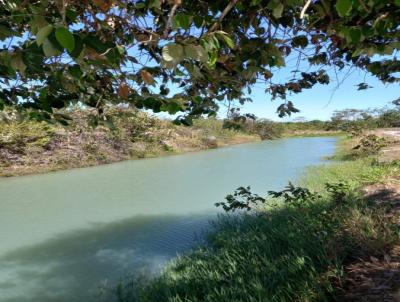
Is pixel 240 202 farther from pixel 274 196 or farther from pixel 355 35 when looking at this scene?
pixel 355 35

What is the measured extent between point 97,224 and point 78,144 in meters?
12.1

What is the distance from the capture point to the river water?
5.33 metres

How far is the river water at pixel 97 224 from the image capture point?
533 centimetres

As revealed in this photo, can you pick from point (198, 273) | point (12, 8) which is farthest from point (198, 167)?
point (12, 8)

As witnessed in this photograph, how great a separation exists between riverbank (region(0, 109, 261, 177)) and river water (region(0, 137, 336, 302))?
2133 mm

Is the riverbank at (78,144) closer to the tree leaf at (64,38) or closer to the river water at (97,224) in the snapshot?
the river water at (97,224)

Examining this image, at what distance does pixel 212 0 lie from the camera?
1.96 meters

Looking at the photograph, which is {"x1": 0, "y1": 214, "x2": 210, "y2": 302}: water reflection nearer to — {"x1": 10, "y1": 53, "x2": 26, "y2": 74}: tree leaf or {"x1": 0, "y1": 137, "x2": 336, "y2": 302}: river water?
{"x1": 0, "y1": 137, "x2": 336, "y2": 302}: river water

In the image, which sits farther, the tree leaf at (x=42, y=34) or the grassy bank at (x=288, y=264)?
the grassy bank at (x=288, y=264)

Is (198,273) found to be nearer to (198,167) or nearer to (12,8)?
(12,8)

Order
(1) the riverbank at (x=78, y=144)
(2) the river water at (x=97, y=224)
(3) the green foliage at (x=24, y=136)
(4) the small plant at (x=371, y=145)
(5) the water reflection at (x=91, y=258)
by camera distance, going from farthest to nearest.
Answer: (1) the riverbank at (x=78, y=144), (3) the green foliage at (x=24, y=136), (4) the small plant at (x=371, y=145), (2) the river water at (x=97, y=224), (5) the water reflection at (x=91, y=258)

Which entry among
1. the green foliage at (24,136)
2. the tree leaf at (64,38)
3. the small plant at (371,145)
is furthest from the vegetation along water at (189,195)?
the green foliage at (24,136)

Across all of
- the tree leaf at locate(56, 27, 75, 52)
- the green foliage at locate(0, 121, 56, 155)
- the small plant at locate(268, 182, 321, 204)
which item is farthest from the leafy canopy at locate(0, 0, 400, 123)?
the green foliage at locate(0, 121, 56, 155)

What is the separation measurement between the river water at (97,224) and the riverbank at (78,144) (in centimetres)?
213
